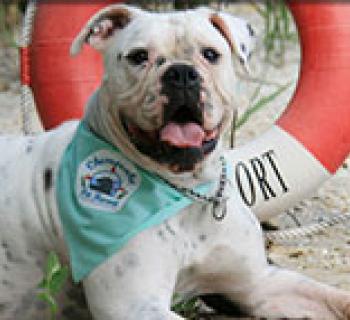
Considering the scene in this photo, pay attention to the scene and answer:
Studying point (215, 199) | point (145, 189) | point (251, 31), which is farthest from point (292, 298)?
point (251, 31)

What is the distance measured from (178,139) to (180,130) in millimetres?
28

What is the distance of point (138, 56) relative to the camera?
2771 millimetres

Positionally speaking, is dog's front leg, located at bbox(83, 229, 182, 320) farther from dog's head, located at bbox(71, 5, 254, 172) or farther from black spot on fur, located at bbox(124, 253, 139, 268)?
dog's head, located at bbox(71, 5, 254, 172)

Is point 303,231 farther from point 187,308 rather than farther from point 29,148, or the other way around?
point 29,148

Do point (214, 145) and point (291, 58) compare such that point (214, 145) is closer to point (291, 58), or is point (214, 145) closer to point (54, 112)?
point (54, 112)

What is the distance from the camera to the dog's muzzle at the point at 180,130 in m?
2.70

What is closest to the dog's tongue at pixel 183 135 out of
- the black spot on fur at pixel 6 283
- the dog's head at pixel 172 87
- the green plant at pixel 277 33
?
the dog's head at pixel 172 87

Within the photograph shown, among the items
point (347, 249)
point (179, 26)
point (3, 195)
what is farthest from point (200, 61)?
point (347, 249)

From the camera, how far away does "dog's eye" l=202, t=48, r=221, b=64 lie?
279 centimetres

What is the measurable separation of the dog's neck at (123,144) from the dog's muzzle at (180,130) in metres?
0.04

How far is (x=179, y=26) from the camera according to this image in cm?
278

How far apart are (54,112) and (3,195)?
1157mm

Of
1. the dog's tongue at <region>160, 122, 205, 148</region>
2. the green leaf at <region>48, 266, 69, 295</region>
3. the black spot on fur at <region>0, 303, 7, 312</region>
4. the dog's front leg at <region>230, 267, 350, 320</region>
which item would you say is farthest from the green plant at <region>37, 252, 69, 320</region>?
the dog's front leg at <region>230, 267, 350, 320</region>

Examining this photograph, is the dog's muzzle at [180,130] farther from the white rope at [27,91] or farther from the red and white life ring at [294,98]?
the white rope at [27,91]
